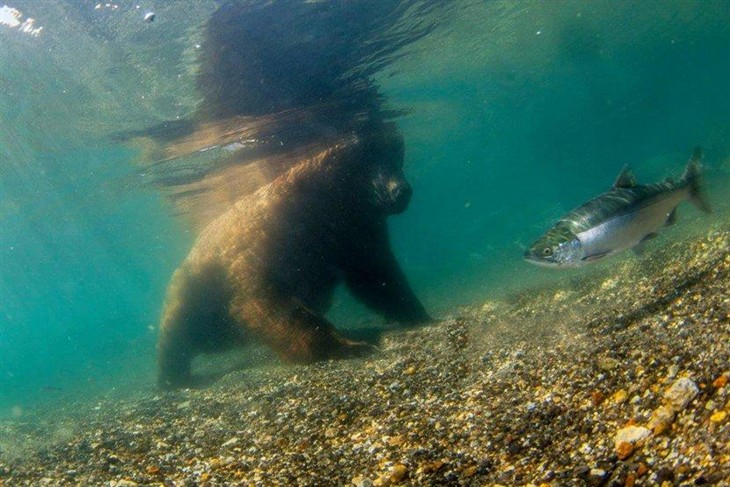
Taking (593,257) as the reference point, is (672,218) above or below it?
below

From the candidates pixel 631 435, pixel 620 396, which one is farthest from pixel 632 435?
pixel 620 396

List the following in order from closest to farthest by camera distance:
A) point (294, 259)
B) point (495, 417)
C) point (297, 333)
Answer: point (495, 417) → point (297, 333) → point (294, 259)

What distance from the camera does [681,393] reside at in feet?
8.87

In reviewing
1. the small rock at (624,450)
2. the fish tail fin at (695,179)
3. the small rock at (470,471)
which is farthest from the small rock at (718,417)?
the fish tail fin at (695,179)

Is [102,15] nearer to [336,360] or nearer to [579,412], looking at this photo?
[336,360]

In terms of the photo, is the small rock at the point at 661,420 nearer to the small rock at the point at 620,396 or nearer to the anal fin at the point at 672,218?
the small rock at the point at 620,396

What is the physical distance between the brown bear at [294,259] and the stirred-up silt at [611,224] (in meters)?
5.80

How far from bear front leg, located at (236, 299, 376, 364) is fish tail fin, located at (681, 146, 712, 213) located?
5.11m

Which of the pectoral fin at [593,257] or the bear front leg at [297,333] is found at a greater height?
the pectoral fin at [593,257]

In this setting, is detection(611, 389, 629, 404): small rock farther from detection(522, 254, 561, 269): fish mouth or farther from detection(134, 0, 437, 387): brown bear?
detection(134, 0, 437, 387): brown bear

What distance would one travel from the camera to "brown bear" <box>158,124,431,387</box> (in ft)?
31.8

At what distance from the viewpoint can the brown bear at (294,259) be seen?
9688 millimetres

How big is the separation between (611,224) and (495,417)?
185 centimetres

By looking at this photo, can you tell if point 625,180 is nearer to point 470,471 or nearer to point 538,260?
point 538,260
